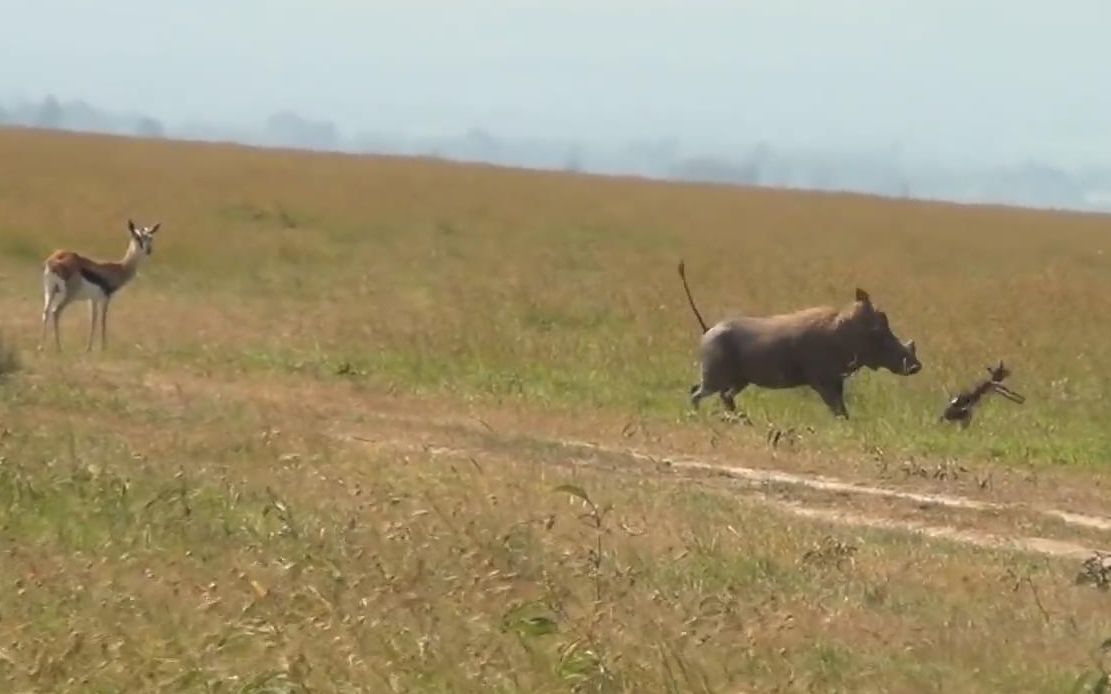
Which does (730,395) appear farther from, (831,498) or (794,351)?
(831,498)

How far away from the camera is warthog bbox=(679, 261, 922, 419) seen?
54.8ft

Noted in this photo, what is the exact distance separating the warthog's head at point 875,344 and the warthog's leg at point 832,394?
34 cm

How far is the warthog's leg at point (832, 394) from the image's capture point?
54.8 feet

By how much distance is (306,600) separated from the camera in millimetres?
6531

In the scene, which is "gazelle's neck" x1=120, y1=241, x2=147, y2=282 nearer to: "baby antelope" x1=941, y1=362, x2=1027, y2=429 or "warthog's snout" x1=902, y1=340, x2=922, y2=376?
"warthog's snout" x1=902, y1=340, x2=922, y2=376

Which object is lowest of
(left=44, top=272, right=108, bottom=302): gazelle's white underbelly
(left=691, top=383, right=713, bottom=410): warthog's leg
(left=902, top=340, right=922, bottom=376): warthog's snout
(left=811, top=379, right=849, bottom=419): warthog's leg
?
(left=44, top=272, right=108, bottom=302): gazelle's white underbelly

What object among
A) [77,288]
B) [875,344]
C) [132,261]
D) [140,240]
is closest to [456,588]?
[875,344]

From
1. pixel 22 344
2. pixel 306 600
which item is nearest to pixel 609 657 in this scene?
pixel 306 600

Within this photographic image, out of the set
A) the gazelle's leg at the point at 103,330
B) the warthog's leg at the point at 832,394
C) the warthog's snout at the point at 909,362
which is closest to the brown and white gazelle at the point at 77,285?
→ the gazelle's leg at the point at 103,330

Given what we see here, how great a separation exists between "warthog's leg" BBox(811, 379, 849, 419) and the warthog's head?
13.3 inches

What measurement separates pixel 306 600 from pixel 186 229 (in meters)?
25.9

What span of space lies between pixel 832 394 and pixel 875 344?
697 millimetres

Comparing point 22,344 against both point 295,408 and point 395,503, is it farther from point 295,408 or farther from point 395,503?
point 395,503

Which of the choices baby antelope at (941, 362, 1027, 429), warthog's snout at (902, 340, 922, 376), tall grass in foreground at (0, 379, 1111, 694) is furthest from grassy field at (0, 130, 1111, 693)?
warthog's snout at (902, 340, 922, 376)
